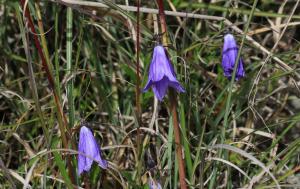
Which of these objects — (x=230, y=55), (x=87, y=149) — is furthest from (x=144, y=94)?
(x=87, y=149)

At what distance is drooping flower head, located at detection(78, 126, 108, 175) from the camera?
178cm

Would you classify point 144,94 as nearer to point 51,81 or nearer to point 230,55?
point 230,55

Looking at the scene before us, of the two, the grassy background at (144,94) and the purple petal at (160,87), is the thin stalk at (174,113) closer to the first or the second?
the purple petal at (160,87)

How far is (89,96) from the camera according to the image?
8.53 ft

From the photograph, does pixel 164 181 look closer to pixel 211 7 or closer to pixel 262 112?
pixel 262 112

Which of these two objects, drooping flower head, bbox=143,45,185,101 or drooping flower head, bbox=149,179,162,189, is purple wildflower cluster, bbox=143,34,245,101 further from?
drooping flower head, bbox=149,179,162,189

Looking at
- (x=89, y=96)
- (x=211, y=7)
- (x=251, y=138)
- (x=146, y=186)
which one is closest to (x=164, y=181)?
(x=146, y=186)

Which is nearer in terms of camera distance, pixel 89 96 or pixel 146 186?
pixel 146 186

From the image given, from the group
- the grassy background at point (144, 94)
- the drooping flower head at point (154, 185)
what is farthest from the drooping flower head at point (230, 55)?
the drooping flower head at point (154, 185)

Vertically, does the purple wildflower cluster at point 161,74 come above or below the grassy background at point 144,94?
above

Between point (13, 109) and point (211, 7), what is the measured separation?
970 mm

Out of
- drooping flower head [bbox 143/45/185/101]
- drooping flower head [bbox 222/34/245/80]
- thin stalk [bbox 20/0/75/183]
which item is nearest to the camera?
drooping flower head [bbox 143/45/185/101]

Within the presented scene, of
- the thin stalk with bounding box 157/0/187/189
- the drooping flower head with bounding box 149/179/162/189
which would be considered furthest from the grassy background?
the thin stalk with bounding box 157/0/187/189

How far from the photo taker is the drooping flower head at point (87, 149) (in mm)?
1780
